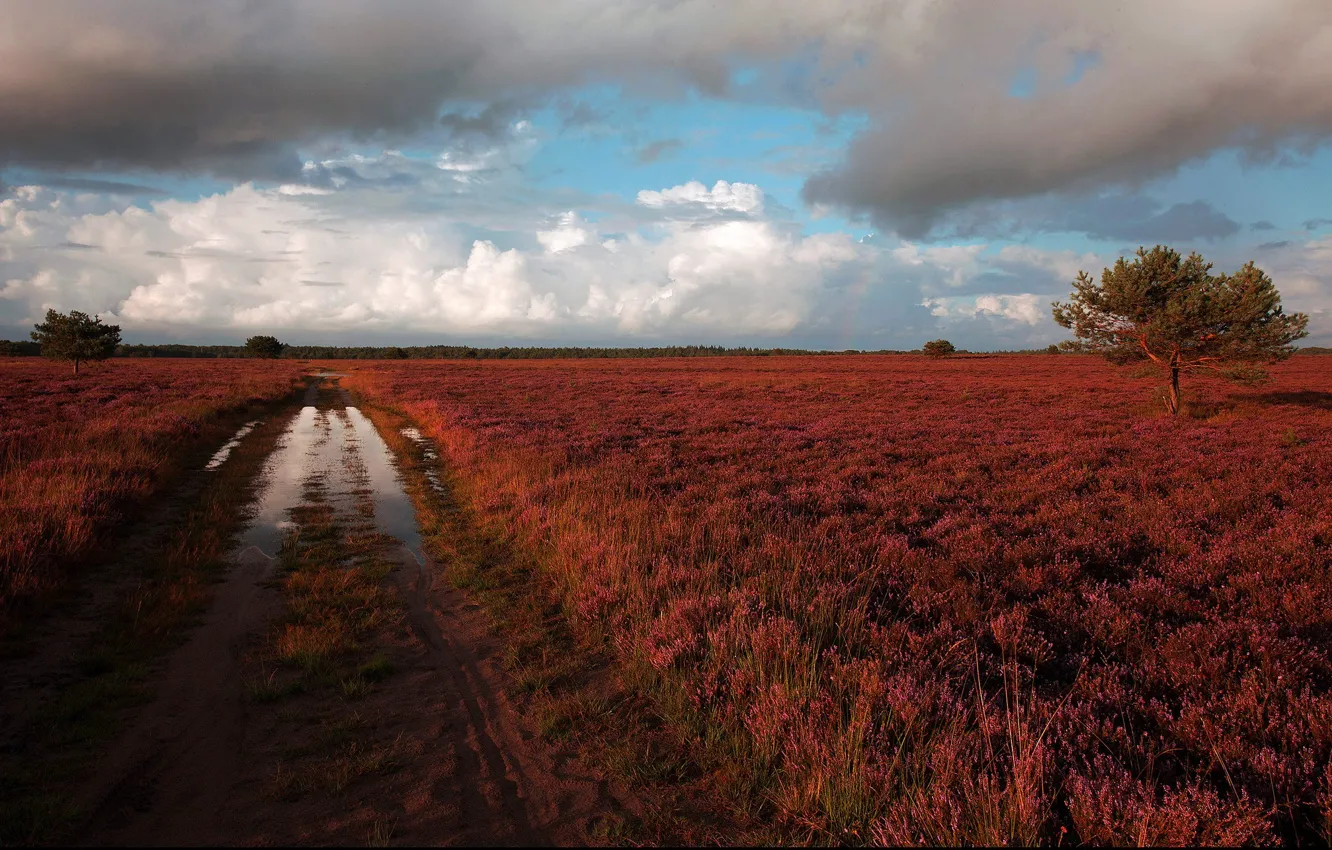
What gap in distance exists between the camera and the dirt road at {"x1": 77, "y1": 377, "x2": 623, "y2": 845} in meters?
3.80

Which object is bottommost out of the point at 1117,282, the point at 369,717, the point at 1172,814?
the point at 369,717

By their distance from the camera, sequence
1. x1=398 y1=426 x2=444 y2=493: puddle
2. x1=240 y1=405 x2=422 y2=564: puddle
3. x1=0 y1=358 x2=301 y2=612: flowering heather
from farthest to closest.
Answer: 1. x1=398 y1=426 x2=444 y2=493: puddle
2. x1=240 y1=405 x2=422 y2=564: puddle
3. x1=0 y1=358 x2=301 y2=612: flowering heather

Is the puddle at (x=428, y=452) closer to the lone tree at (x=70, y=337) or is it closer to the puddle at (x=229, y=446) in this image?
the puddle at (x=229, y=446)

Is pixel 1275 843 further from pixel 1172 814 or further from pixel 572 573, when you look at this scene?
pixel 572 573

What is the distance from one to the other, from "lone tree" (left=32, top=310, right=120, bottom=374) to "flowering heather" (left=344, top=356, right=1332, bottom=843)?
52.4m

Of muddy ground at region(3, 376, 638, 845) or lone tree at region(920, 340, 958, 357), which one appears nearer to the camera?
muddy ground at region(3, 376, 638, 845)

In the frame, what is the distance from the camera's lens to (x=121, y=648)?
6.00 m

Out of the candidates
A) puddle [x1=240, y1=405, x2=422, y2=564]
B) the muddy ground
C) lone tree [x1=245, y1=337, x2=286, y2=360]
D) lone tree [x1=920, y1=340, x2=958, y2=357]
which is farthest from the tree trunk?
lone tree [x1=245, y1=337, x2=286, y2=360]

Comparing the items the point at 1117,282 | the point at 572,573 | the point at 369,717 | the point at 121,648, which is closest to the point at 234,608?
the point at 121,648

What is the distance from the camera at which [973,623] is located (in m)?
6.17

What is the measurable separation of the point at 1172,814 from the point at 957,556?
5101 mm

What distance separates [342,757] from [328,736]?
0.34 metres

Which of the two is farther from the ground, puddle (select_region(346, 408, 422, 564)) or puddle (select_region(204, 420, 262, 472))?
puddle (select_region(204, 420, 262, 472))

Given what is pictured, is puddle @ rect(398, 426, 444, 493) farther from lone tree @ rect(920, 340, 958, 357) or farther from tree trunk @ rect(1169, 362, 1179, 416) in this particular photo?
lone tree @ rect(920, 340, 958, 357)
